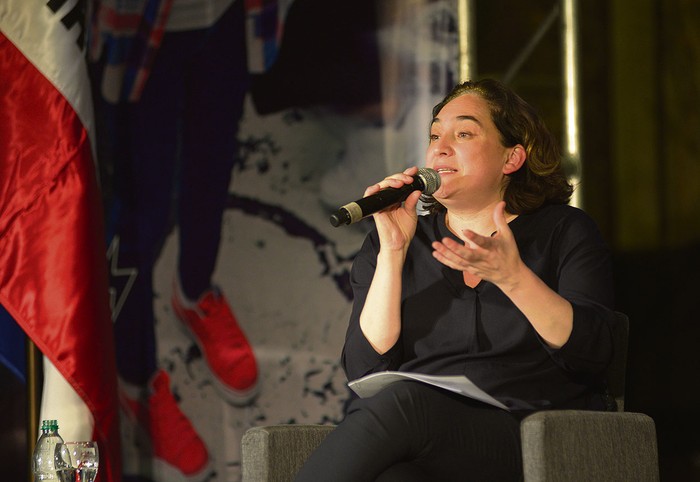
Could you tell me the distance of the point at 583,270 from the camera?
1.86 m

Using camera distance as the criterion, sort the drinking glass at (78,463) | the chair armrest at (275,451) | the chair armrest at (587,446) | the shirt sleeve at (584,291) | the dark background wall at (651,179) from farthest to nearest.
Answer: the dark background wall at (651,179)
the drinking glass at (78,463)
the chair armrest at (275,451)
the shirt sleeve at (584,291)
the chair armrest at (587,446)

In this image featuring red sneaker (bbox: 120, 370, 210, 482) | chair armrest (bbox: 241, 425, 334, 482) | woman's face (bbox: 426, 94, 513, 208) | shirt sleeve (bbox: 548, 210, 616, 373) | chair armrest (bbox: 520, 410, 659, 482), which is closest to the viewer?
chair armrest (bbox: 520, 410, 659, 482)

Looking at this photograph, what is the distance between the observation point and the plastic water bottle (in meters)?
2.53

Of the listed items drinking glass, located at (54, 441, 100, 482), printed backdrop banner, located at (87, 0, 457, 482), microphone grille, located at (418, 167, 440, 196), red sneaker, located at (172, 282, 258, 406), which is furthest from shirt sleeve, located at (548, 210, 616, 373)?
red sneaker, located at (172, 282, 258, 406)

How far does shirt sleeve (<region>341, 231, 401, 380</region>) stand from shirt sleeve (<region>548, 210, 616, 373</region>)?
0.34 metres

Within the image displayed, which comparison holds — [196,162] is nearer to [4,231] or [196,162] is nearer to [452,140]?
[4,231]

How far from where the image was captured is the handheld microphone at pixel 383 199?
5.40 feet

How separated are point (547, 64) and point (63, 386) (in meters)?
2.25

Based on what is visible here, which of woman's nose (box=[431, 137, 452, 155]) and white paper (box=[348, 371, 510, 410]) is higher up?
woman's nose (box=[431, 137, 452, 155])

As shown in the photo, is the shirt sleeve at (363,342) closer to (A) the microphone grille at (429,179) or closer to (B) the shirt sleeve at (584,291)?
(A) the microphone grille at (429,179)

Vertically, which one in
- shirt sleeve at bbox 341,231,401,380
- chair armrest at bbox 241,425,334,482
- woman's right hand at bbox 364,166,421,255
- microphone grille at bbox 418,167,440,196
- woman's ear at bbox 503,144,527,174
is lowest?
chair armrest at bbox 241,425,334,482

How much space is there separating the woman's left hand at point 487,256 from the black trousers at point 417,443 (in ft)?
0.77

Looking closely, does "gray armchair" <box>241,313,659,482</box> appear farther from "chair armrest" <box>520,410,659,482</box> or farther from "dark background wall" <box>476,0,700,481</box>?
"dark background wall" <box>476,0,700,481</box>

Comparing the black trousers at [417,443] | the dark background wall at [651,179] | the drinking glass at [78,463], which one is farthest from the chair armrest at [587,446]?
the dark background wall at [651,179]
